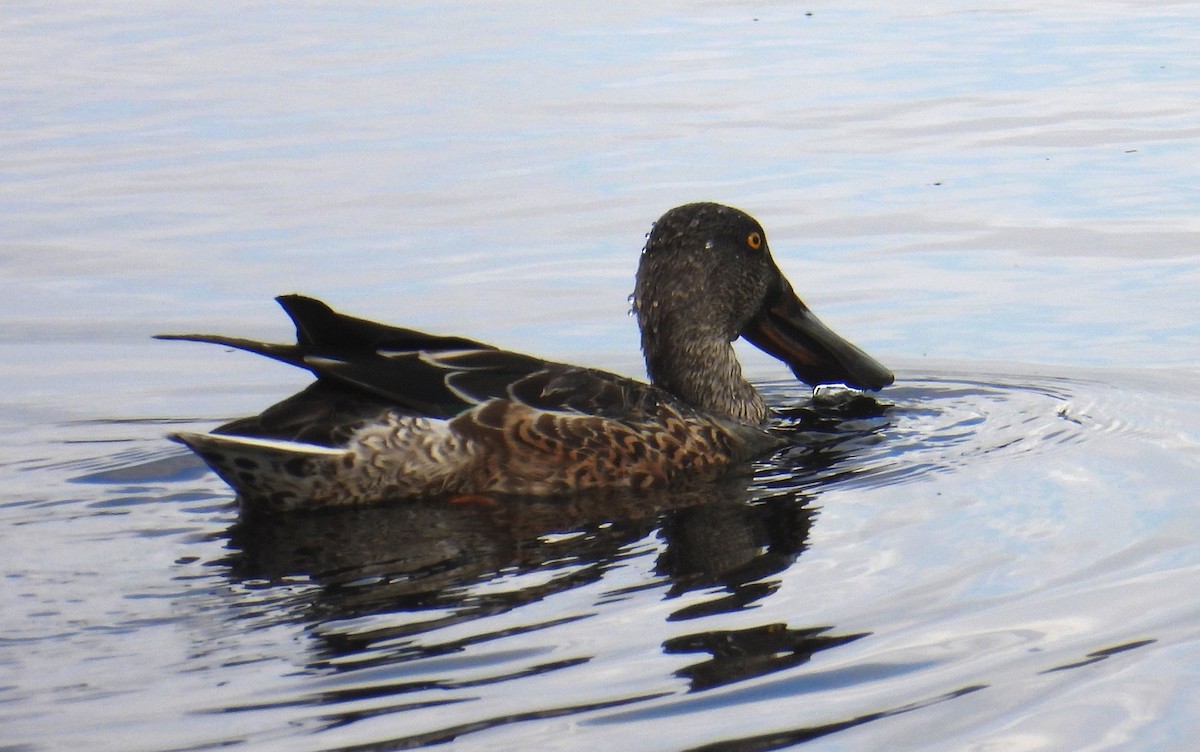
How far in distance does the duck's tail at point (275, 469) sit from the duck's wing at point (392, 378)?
9 cm

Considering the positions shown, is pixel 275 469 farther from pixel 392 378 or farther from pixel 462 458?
pixel 462 458

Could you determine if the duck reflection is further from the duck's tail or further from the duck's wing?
the duck's wing

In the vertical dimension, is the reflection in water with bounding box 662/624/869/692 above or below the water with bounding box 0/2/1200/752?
below

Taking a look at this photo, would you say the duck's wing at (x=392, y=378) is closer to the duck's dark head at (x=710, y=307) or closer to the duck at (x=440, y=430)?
the duck at (x=440, y=430)

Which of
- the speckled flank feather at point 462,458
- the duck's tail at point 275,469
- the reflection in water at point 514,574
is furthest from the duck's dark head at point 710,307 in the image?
the duck's tail at point 275,469

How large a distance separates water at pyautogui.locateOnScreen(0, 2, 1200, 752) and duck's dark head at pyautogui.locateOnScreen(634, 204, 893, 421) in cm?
33

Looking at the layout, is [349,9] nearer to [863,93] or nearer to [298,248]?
[863,93]

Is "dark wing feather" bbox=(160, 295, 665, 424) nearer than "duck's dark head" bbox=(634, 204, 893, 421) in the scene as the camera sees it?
Yes

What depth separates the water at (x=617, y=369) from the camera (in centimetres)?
515

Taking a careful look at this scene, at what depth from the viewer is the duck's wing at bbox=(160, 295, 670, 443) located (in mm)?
7125

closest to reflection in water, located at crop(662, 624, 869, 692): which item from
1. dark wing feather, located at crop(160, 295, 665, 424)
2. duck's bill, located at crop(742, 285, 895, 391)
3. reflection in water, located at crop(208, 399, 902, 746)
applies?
reflection in water, located at crop(208, 399, 902, 746)

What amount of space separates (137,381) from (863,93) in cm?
928

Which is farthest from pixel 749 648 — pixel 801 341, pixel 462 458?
pixel 801 341

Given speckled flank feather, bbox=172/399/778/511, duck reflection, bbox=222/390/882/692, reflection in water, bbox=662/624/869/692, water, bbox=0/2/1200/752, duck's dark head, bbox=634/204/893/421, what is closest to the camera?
water, bbox=0/2/1200/752
